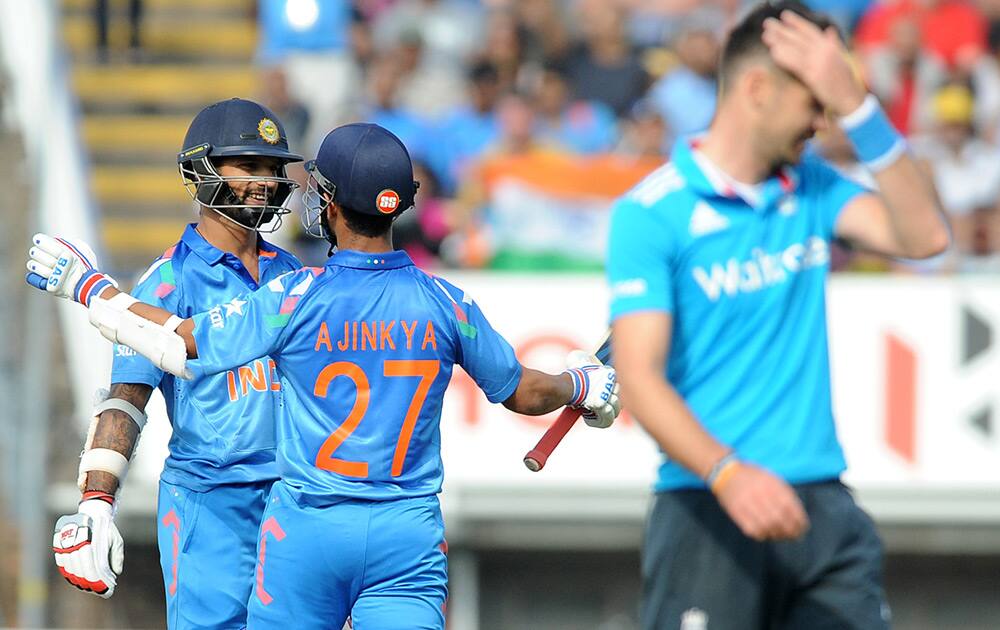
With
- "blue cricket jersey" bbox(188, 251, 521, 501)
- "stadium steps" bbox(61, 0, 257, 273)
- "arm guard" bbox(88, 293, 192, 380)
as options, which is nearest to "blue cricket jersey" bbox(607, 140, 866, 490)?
"blue cricket jersey" bbox(188, 251, 521, 501)

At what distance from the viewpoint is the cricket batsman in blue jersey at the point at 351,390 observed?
4551 millimetres

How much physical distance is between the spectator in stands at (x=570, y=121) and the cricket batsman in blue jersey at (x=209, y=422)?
6.74m

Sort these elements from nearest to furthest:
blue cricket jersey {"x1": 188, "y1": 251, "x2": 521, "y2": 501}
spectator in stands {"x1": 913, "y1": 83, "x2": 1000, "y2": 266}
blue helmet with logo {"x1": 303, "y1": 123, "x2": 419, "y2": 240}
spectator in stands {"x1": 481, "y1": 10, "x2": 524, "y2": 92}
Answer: blue cricket jersey {"x1": 188, "y1": 251, "x2": 521, "y2": 501}, blue helmet with logo {"x1": 303, "y1": 123, "x2": 419, "y2": 240}, spectator in stands {"x1": 913, "y1": 83, "x2": 1000, "y2": 266}, spectator in stands {"x1": 481, "y1": 10, "x2": 524, "y2": 92}

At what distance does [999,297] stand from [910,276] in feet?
1.81

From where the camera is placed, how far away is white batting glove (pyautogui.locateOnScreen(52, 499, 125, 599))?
483cm

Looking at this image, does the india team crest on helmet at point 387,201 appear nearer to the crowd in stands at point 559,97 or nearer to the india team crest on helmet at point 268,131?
the india team crest on helmet at point 268,131

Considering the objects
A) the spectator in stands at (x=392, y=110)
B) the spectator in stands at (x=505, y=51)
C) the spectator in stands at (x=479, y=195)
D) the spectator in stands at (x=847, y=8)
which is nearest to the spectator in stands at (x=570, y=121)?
the spectator in stands at (x=479, y=195)

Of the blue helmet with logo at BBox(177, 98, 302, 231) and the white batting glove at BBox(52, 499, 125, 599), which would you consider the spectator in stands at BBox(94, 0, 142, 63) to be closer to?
the blue helmet with logo at BBox(177, 98, 302, 231)

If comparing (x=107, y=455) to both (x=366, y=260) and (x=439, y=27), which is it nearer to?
(x=366, y=260)

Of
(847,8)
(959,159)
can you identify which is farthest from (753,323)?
(847,8)

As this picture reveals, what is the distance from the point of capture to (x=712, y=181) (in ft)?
13.2

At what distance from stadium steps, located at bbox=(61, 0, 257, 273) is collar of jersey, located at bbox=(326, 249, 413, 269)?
8.69 meters

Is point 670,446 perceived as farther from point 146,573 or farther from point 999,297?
point 146,573

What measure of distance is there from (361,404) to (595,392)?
2.93 feet
